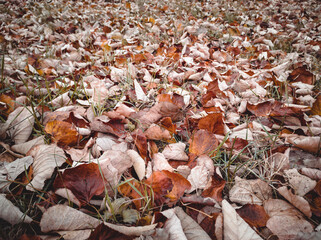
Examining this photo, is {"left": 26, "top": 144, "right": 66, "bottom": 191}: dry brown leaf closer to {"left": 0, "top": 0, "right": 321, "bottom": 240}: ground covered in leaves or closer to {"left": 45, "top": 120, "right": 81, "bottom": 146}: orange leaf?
{"left": 0, "top": 0, "right": 321, "bottom": 240}: ground covered in leaves

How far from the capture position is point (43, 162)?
781 mm

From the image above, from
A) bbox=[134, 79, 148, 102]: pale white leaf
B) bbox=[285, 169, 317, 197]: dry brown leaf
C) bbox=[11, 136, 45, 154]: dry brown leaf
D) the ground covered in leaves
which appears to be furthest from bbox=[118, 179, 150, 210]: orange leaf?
bbox=[134, 79, 148, 102]: pale white leaf

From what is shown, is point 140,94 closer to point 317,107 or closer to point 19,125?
point 19,125

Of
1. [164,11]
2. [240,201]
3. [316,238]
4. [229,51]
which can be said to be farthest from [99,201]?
[164,11]

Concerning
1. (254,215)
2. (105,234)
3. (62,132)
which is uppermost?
(62,132)

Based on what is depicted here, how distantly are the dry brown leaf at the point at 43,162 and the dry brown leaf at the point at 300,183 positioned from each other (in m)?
0.98

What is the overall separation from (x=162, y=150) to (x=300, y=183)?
630 millimetres

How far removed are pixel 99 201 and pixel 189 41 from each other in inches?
87.5

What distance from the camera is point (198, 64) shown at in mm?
1872

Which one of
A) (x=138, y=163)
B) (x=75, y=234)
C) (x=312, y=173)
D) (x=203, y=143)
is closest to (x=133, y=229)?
(x=75, y=234)

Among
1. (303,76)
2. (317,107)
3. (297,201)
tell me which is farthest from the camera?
(303,76)

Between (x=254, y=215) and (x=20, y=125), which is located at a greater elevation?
(x=20, y=125)

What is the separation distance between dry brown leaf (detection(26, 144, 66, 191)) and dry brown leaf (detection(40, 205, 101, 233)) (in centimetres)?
15

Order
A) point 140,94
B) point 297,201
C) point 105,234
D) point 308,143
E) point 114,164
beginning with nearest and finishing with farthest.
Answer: point 105,234 → point 297,201 → point 114,164 → point 308,143 → point 140,94
